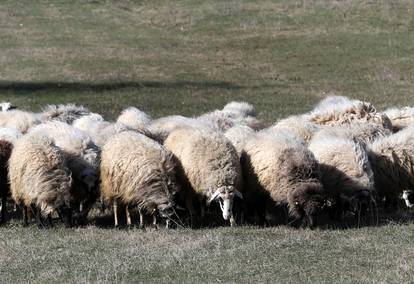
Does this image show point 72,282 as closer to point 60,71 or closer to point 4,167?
point 4,167

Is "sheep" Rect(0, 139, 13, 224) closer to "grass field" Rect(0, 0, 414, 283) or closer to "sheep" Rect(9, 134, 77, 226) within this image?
"sheep" Rect(9, 134, 77, 226)

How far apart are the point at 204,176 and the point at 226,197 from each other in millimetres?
604

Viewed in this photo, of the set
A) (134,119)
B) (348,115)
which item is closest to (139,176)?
(134,119)

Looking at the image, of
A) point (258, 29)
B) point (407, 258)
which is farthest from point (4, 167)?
point (258, 29)

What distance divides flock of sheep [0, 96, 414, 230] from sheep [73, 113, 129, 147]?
0.59 metres

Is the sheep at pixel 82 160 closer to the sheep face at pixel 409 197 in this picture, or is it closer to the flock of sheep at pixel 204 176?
the flock of sheep at pixel 204 176

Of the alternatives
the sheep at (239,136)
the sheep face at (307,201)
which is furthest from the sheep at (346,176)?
the sheep at (239,136)

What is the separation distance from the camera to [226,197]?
1278 cm

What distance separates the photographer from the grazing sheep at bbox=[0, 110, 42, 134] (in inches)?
687

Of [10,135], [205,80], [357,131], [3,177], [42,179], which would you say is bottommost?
[205,80]

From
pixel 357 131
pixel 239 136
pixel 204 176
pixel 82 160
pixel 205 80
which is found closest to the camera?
pixel 204 176

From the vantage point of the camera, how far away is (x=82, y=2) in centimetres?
5762

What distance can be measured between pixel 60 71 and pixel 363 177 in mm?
26587

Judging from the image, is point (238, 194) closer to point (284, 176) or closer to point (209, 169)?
point (209, 169)
